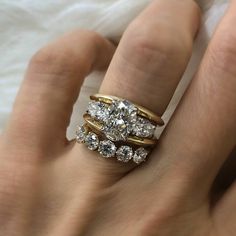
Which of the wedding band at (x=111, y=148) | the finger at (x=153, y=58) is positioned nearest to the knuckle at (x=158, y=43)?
the finger at (x=153, y=58)

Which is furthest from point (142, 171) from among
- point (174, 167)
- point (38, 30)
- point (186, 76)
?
point (38, 30)

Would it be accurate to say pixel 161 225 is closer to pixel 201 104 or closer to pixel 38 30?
pixel 201 104

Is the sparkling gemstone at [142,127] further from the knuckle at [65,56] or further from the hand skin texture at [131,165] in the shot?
the knuckle at [65,56]

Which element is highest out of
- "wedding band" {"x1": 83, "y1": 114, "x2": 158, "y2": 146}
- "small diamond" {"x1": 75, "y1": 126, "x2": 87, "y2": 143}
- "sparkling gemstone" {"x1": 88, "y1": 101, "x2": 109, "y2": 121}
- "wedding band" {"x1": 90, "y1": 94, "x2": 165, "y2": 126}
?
"wedding band" {"x1": 90, "y1": 94, "x2": 165, "y2": 126}

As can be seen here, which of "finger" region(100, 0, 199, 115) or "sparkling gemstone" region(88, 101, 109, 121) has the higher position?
"finger" region(100, 0, 199, 115)

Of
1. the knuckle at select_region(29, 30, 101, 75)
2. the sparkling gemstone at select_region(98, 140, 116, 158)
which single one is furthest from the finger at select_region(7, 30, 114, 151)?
the sparkling gemstone at select_region(98, 140, 116, 158)

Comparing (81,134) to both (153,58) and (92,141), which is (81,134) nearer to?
(92,141)

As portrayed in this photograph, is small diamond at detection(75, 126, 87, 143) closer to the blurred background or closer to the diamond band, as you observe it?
the diamond band
